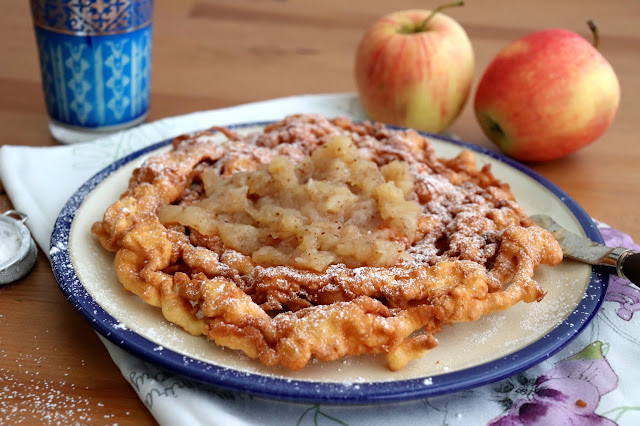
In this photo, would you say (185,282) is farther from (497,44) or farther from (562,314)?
(497,44)

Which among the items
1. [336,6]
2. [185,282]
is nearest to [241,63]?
[336,6]

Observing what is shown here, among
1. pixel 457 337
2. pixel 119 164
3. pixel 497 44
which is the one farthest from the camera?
pixel 497 44

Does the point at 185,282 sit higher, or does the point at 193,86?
the point at 185,282

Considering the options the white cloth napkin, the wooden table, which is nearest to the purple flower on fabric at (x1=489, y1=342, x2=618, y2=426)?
the white cloth napkin

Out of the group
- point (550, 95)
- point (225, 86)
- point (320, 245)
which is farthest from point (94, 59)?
point (550, 95)

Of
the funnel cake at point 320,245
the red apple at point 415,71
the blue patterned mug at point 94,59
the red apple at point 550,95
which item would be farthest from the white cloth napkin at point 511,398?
the blue patterned mug at point 94,59

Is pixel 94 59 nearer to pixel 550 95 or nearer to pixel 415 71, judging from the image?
pixel 415 71

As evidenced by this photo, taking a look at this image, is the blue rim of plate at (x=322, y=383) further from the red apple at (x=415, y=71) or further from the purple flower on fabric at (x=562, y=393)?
the red apple at (x=415, y=71)
